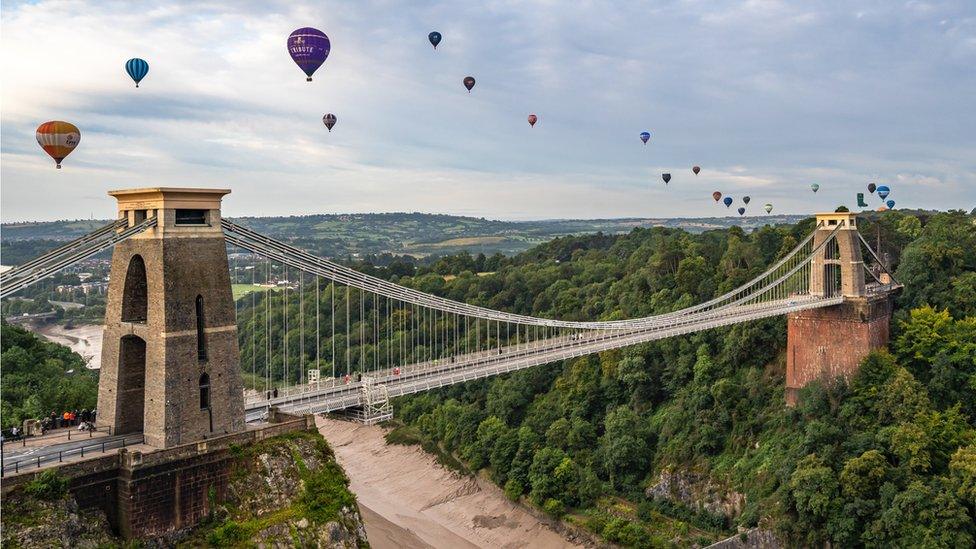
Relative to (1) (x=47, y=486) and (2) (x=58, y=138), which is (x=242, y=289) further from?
(1) (x=47, y=486)

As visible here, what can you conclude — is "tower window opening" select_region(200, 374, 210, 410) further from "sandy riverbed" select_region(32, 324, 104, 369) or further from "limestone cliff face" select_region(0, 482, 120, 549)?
"sandy riverbed" select_region(32, 324, 104, 369)

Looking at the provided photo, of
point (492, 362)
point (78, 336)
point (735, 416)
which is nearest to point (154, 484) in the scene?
point (492, 362)

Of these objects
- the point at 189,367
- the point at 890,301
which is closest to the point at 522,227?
the point at 890,301

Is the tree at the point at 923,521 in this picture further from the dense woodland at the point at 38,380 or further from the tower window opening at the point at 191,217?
the dense woodland at the point at 38,380

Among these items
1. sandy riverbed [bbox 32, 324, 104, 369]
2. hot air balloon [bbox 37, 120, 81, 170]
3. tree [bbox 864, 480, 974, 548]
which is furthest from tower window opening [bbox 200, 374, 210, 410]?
sandy riverbed [bbox 32, 324, 104, 369]

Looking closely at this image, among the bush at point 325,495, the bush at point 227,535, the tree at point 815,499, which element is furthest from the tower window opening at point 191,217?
the tree at point 815,499

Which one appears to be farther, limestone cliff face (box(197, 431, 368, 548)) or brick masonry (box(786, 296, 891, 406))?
brick masonry (box(786, 296, 891, 406))
